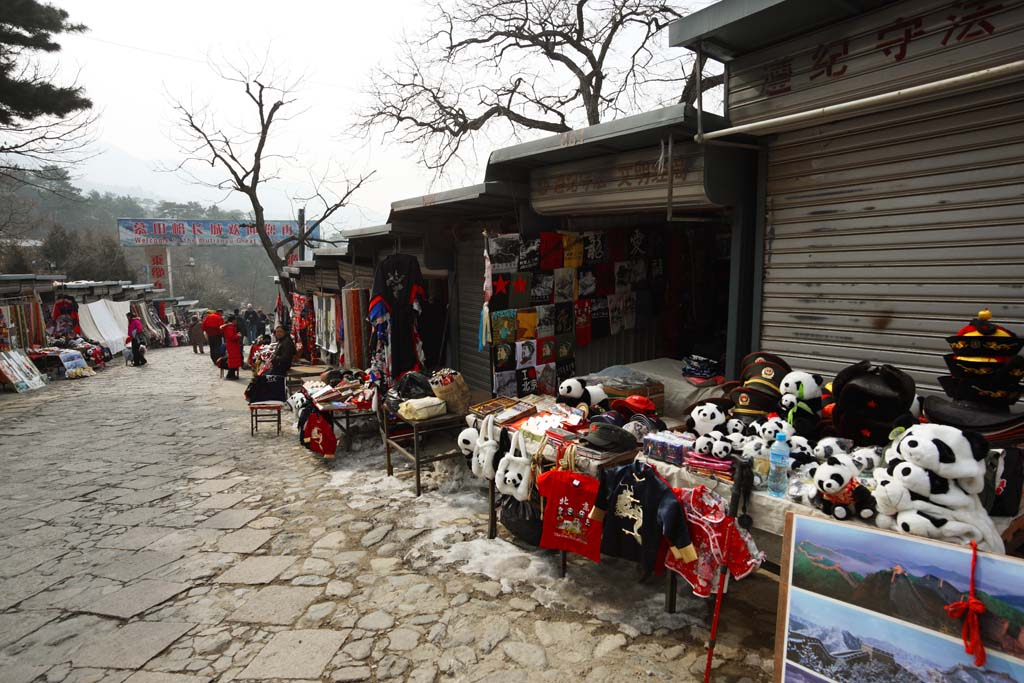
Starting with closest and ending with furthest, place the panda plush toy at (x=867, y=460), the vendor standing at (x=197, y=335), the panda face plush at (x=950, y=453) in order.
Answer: the panda face plush at (x=950, y=453) → the panda plush toy at (x=867, y=460) → the vendor standing at (x=197, y=335)

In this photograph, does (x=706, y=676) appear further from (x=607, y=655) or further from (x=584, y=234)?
(x=584, y=234)

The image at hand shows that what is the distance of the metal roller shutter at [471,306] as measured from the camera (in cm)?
875

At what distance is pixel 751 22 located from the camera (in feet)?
13.9

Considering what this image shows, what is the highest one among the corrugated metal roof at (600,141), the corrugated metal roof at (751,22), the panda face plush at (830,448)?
the corrugated metal roof at (751,22)

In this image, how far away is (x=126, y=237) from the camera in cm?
3328

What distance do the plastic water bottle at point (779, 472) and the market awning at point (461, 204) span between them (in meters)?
4.37

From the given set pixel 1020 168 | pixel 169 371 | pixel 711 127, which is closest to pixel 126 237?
pixel 169 371

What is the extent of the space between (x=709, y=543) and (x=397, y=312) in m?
6.37

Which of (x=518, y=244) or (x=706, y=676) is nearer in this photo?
(x=706, y=676)

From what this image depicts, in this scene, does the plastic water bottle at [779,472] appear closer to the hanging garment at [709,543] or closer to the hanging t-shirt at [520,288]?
the hanging garment at [709,543]

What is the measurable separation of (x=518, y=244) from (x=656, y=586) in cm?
420

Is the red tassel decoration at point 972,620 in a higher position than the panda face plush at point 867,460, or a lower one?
lower

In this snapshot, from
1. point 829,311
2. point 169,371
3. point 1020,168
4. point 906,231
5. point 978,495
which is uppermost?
point 1020,168

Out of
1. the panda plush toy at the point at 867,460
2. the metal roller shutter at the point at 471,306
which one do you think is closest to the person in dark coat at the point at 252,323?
the metal roller shutter at the point at 471,306
